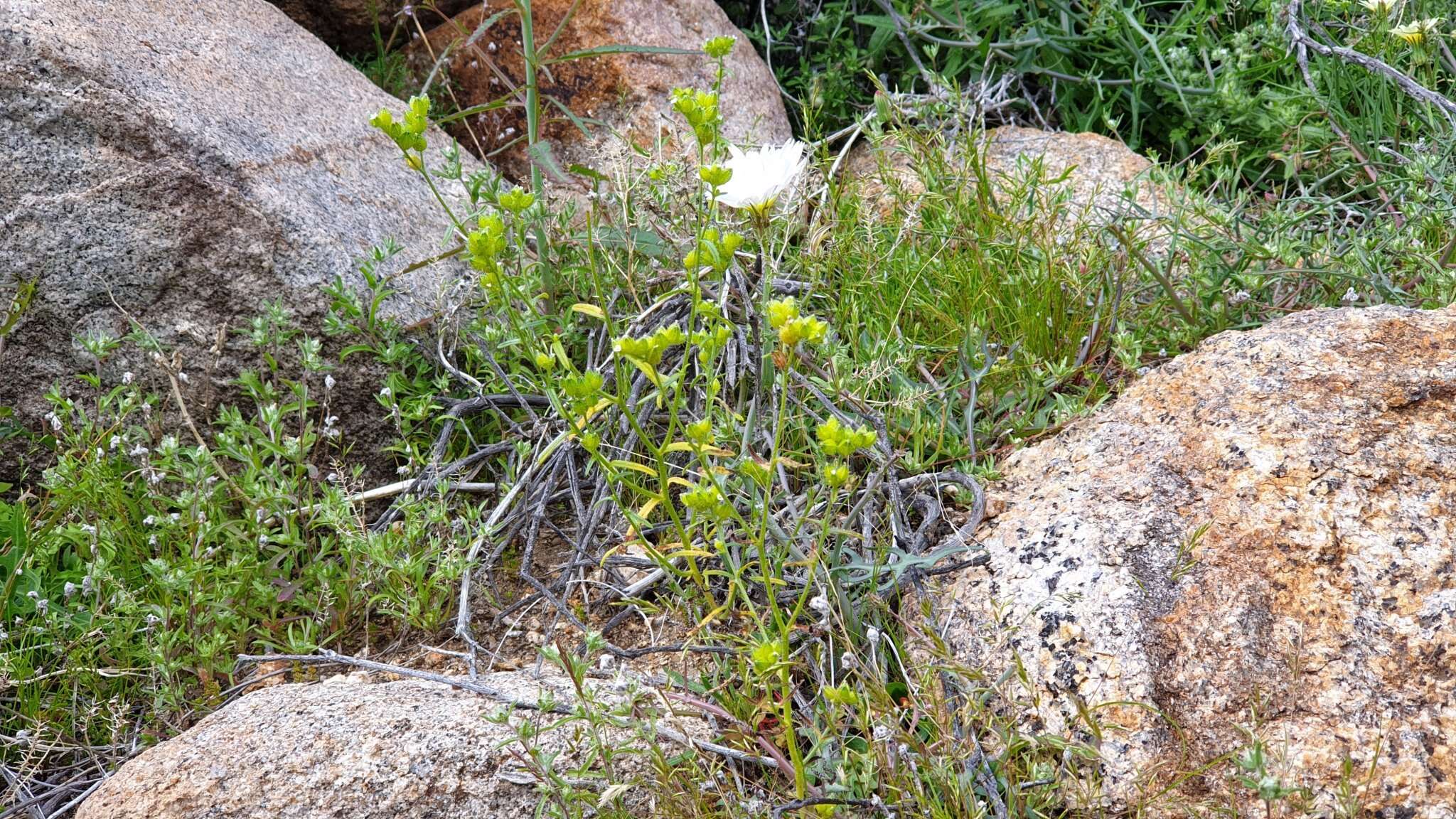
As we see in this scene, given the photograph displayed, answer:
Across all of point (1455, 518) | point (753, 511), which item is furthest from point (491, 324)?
point (1455, 518)

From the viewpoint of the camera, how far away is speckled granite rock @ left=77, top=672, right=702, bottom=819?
1759 millimetres

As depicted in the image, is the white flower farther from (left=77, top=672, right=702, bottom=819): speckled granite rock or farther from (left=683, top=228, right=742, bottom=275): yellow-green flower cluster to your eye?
(left=77, top=672, right=702, bottom=819): speckled granite rock

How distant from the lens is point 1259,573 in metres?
1.80

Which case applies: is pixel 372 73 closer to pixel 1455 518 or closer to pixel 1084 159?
pixel 1084 159

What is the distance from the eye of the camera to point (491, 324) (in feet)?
8.47

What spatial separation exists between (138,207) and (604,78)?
1.56 metres

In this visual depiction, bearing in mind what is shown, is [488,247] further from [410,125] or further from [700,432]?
[700,432]

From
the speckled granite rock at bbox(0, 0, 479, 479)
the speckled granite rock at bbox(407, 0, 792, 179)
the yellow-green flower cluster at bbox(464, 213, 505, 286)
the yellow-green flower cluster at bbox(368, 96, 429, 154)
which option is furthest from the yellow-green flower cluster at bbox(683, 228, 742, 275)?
the speckled granite rock at bbox(407, 0, 792, 179)

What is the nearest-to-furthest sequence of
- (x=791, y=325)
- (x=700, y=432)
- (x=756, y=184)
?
(x=791, y=325) < (x=700, y=432) < (x=756, y=184)

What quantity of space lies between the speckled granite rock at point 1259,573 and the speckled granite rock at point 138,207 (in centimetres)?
162

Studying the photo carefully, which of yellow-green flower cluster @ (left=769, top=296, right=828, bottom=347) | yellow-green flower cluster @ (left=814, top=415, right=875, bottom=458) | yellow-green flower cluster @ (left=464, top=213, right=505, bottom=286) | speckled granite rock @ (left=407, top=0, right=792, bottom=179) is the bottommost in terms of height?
speckled granite rock @ (left=407, top=0, right=792, bottom=179)

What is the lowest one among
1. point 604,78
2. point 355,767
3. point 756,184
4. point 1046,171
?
point 355,767

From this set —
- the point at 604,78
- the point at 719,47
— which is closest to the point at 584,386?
the point at 719,47

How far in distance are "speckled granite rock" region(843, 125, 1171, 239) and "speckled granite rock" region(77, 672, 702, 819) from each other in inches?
66.7
